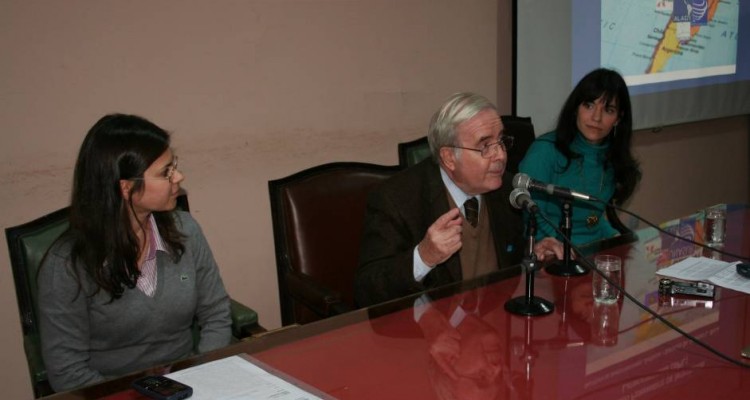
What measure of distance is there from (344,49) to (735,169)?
12.0 feet

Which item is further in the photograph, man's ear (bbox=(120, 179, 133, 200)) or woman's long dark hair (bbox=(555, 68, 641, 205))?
woman's long dark hair (bbox=(555, 68, 641, 205))

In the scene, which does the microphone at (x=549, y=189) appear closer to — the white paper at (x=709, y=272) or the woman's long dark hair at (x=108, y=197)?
the white paper at (x=709, y=272)

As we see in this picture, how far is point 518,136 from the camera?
2.95m

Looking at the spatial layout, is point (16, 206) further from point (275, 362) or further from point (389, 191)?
point (275, 362)

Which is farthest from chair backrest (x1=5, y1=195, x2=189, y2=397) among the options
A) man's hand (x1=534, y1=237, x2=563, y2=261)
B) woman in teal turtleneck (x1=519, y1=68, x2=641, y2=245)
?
woman in teal turtleneck (x1=519, y1=68, x2=641, y2=245)

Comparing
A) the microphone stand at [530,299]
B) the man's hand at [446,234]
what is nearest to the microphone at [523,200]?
the microphone stand at [530,299]

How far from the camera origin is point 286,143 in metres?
2.90

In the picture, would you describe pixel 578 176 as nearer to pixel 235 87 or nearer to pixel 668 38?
pixel 235 87

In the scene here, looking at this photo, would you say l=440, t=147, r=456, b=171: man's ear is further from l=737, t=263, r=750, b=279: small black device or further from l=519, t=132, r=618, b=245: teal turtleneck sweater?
l=737, t=263, r=750, b=279: small black device

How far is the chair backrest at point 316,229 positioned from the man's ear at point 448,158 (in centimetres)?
40

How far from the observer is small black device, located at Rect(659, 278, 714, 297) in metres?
1.71

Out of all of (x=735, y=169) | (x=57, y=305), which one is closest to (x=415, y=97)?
(x=57, y=305)

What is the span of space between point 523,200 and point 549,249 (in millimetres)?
513

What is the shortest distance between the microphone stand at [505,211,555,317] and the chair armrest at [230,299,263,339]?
2.49ft
